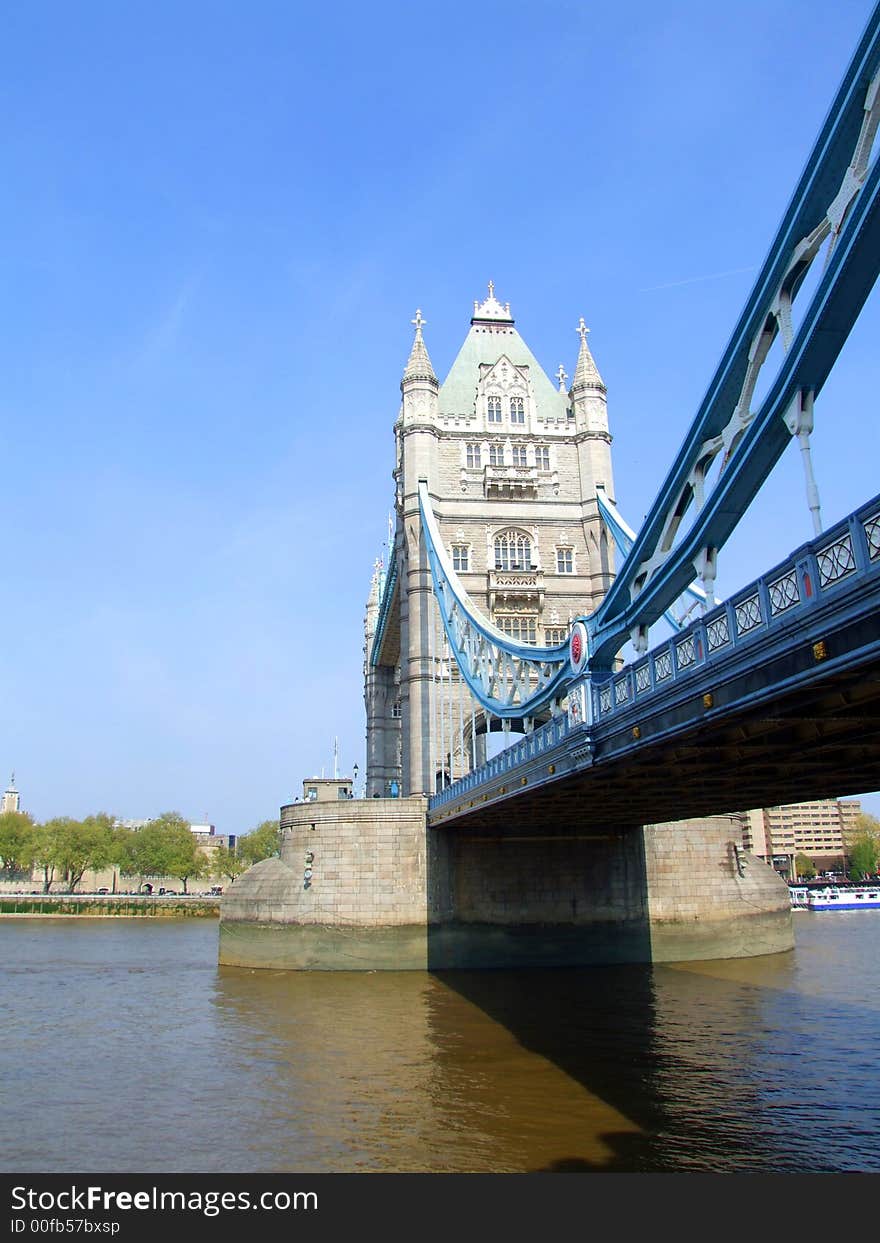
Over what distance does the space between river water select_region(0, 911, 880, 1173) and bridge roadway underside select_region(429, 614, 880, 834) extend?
15.8 feet

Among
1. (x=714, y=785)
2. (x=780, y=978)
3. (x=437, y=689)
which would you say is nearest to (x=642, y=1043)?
(x=714, y=785)

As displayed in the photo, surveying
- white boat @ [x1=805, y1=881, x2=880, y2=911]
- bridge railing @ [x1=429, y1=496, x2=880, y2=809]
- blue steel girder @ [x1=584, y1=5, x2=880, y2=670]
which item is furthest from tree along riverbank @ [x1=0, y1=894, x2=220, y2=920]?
blue steel girder @ [x1=584, y1=5, x2=880, y2=670]

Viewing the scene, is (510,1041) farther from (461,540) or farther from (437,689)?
(461,540)

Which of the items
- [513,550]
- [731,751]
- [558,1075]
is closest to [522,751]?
[731,751]

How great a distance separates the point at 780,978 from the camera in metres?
28.9

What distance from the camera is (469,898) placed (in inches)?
1278

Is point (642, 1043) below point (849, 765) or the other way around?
below

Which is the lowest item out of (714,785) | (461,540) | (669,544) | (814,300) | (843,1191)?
(843,1191)

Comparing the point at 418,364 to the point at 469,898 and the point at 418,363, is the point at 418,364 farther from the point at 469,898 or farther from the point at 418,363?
the point at 469,898

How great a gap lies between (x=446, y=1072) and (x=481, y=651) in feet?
64.9

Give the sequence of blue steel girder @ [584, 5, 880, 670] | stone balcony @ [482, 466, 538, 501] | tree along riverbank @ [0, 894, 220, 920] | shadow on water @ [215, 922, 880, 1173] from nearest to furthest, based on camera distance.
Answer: blue steel girder @ [584, 5, 880, 670] < shadow on water @ [215, 922, 880, 1173] < stone balcony @ [482, 466, 538, 501] < tree along riverbank @ [0, 894, 220, 920]

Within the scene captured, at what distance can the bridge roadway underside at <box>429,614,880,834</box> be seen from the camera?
1085cm

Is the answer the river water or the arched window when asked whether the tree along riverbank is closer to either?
the arched window

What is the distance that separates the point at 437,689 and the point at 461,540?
24.2ft
